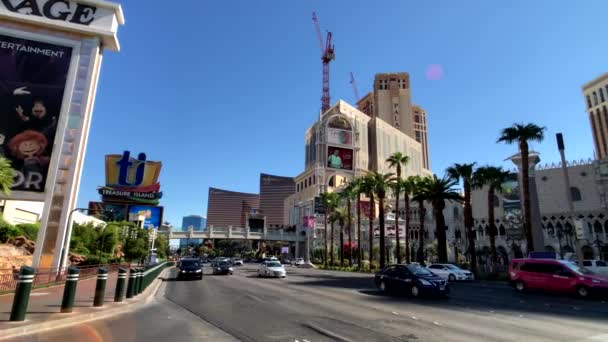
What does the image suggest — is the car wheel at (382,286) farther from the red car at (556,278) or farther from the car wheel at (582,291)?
the car wheel at (582,291)

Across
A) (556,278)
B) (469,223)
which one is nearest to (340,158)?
(469,223)

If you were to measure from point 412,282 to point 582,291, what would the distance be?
806 cm

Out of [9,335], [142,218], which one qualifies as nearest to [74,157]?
[9,335]

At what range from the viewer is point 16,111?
73.6ft

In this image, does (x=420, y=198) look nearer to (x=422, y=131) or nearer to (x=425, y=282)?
(x=425, y=282)

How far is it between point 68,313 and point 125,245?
4584cm

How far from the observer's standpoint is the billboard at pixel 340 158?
118812mm

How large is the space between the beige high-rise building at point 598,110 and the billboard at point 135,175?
460ft

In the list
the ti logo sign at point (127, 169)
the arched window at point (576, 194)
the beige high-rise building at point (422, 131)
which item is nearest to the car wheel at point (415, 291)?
the ti logo sign at point (127, 169)

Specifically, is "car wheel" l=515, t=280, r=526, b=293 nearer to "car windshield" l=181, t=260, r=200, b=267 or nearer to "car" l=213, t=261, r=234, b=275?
"car windshield" l=181, t=260, r=200, b=267

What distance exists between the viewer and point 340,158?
121m

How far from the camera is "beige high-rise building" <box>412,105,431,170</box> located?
613ft

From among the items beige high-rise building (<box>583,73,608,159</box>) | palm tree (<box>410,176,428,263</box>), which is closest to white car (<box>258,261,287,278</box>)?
palm tree (<box>410,176,428,263</box>)

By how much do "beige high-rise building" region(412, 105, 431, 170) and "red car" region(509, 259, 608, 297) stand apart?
574 feet
